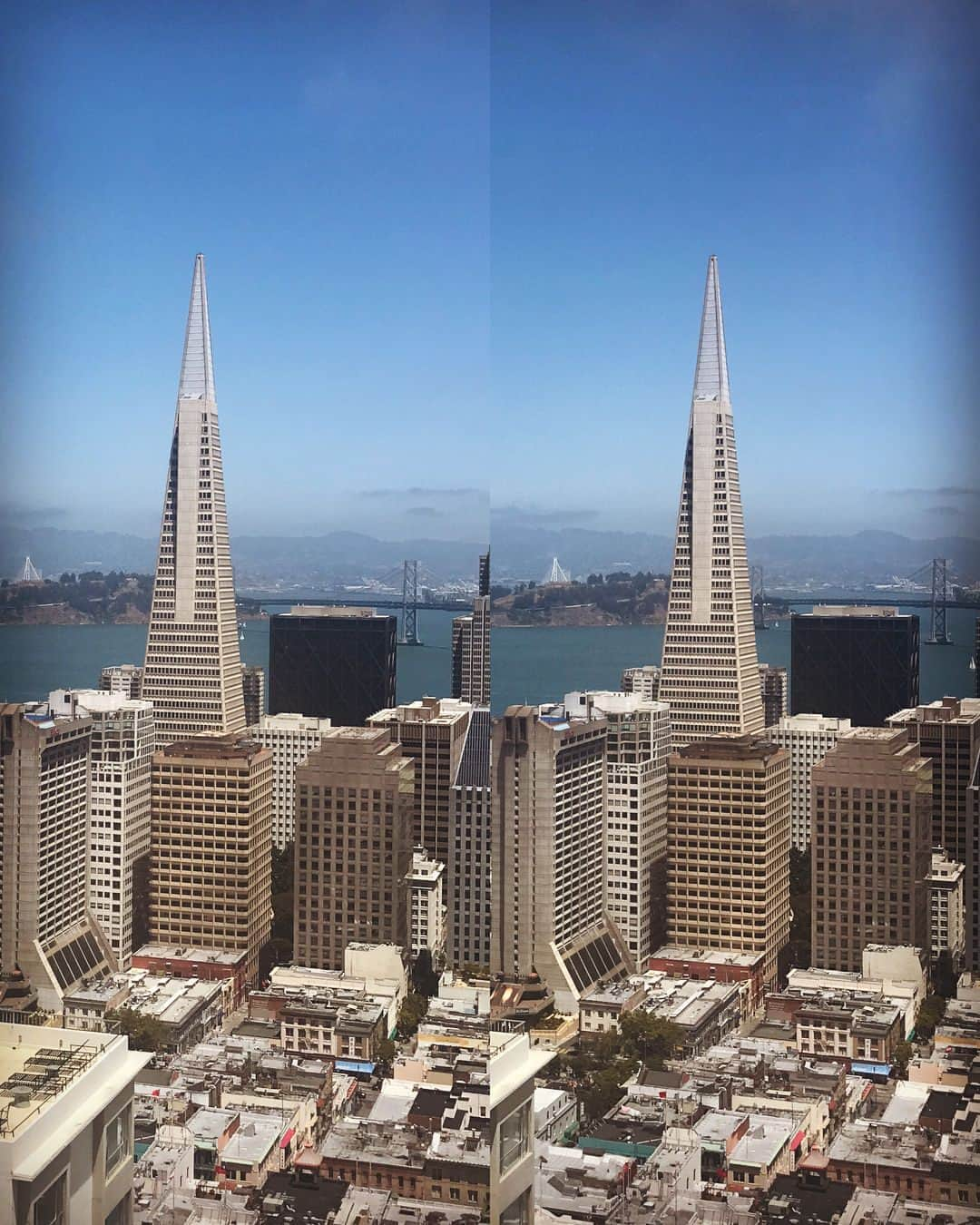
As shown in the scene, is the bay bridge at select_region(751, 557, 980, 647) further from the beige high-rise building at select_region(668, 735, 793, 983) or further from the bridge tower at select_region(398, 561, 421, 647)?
the bridge tower at select_region(398, 561, 421, 647)

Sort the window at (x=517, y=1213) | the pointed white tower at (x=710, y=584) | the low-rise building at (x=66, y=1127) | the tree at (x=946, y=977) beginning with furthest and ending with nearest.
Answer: the pointed white tower at (x=710, y=584) → the tree at (x=946, y=977) → the window at (x=517, y=1213) → the low-rise building at (x=66, y=1127)

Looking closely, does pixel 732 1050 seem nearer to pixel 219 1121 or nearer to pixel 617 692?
pixel 617 692

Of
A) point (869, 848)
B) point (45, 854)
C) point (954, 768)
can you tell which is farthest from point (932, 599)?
point (45, 854)

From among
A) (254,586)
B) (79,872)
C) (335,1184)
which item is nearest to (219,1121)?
(335,1184)

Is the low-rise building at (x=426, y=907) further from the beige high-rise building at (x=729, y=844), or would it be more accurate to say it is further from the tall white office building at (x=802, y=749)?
the tall white office building at (x=802, y=749)

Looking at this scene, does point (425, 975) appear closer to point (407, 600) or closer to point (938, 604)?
point (407, 600)

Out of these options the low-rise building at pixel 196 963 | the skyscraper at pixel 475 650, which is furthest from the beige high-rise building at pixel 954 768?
the low-rise building at pixel 196 963
